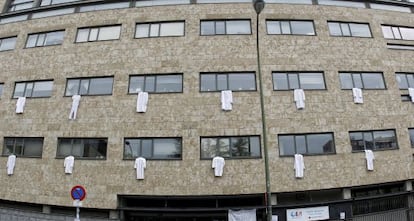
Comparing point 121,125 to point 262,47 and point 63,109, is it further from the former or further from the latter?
point 262,47

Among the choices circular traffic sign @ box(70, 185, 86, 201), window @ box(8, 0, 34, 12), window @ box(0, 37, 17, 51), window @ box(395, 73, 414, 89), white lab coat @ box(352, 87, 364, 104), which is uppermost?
window @ box(8, 0, 34, 12)

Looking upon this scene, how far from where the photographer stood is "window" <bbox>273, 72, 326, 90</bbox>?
44.9 feet

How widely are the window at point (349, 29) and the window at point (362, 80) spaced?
2.72 meters

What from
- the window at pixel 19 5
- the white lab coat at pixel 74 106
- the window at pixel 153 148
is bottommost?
the window at pixel 153 148

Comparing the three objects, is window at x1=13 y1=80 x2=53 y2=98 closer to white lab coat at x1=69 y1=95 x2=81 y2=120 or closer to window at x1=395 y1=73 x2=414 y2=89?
white lab coat at x1=69 y1=95 x2=81 y2=120

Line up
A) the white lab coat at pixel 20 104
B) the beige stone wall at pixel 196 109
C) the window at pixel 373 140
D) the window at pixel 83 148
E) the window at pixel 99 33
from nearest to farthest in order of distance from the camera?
1. the beige stone wall at pixel 196 109
2. the window at pixel 83 148
3. the window at pixel 373 140
4. the white lab coat at pixel 20 104
5. the window at pixel 99 33

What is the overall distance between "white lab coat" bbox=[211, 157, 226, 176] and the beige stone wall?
0.31 m

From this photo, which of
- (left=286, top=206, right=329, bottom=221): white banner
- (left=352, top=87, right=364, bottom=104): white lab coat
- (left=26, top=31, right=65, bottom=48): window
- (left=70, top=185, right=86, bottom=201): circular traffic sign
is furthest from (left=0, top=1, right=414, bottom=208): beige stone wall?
(left=70, top=185, right=86, bottom=201): circular traffic sign

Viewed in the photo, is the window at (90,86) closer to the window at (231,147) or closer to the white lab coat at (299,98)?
the window at (231,147)

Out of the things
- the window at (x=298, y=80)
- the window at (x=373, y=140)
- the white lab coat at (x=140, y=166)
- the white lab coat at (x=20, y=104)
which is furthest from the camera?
the white lab coat at (x=20, y=104)

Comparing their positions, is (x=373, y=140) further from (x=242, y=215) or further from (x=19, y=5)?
(x=19, y=5)

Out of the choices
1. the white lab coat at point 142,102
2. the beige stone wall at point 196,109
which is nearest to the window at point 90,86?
the beige stone wall at point 196,109

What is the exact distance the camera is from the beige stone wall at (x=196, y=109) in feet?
41.2

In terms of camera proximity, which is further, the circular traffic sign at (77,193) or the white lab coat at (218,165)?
the white lab coat at (218,165)
